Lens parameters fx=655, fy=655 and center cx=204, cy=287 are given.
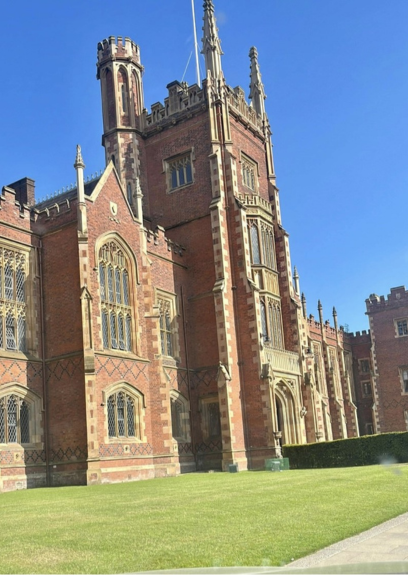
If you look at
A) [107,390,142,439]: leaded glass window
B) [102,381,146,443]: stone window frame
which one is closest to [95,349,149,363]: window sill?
[102,381,146,443]: stone window frame

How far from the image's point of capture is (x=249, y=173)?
37594 millimetres

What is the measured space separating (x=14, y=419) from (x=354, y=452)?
14184mm

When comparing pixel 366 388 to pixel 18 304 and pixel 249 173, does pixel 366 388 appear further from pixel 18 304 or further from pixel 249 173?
pixel 18 304

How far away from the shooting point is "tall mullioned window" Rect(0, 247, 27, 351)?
24344mm

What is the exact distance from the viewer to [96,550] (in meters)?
8.55

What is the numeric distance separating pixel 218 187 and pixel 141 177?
17.4 feet

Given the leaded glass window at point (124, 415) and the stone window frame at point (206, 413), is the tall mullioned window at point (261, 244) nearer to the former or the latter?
the stone window frame at point (206, 413)

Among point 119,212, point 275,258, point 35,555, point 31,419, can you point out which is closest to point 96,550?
point 35,555

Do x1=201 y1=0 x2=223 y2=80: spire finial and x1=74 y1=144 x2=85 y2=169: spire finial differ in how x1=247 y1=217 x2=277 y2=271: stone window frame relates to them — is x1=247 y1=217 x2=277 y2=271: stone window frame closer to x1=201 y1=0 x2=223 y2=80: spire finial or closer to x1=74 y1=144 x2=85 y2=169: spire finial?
x1=201 y1=0 x2=223 y2=80: spire finial

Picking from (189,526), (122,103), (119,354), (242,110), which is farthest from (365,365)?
(189,526)

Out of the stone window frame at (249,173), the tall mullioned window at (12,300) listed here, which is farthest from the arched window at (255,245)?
the tall mullioned window at (12,300)

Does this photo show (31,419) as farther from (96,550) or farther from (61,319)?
(96,550)

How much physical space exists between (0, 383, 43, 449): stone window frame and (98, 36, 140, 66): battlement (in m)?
21.6

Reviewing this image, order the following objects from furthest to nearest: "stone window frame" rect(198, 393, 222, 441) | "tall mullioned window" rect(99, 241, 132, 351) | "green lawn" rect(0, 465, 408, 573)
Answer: "stone window frame" rect(198, 393, 222, 441) → "tall mullioned window" rect(99, 241, 132, 351) → "green lawn" rect(0, 465, 408, 573)
